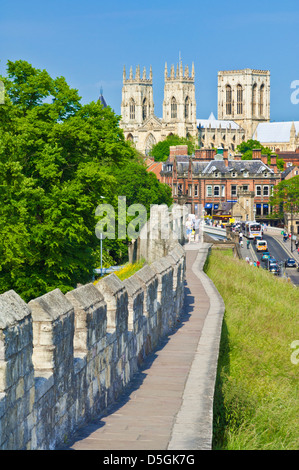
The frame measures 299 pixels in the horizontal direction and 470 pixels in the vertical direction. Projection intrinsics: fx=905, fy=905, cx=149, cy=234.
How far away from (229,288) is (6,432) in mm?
18518

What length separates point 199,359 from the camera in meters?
12.4

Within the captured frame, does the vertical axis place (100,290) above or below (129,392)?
above

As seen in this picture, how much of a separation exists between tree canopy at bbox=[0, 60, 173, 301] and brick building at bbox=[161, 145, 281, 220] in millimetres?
84353

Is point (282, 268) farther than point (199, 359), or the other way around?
point (282, 268)

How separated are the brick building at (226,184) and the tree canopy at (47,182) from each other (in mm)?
84353

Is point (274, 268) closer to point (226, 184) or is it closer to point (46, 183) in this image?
point (46, 183)

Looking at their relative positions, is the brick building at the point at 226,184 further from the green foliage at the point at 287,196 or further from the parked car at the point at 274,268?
the parked car at the point at 274,268

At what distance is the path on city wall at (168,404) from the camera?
8.23 metres

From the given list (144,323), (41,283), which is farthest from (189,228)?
(144,323)

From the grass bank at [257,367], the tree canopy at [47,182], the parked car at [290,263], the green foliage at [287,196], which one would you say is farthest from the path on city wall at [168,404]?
the green foliage at [287,196]

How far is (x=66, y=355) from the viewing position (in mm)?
8398

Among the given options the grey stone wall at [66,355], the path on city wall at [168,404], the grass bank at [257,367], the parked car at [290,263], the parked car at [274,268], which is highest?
the grey stone wall at [66,355]
